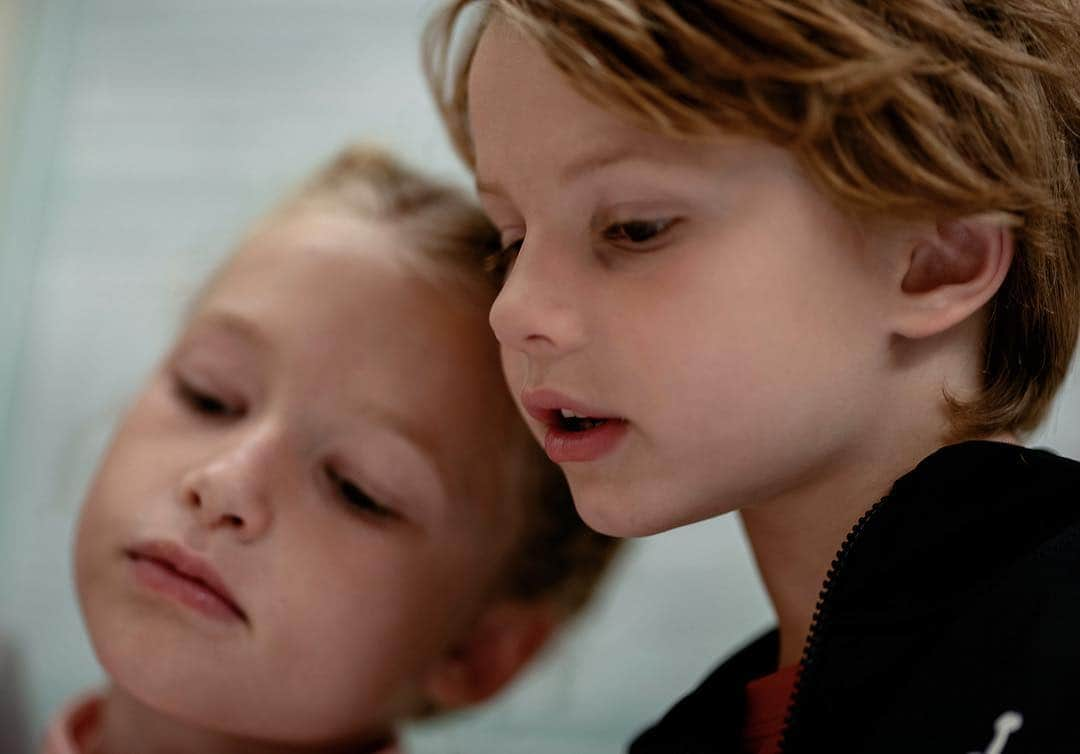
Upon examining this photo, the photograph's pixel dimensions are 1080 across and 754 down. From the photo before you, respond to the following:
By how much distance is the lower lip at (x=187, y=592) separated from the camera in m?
0.91

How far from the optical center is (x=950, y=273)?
2.38 feet

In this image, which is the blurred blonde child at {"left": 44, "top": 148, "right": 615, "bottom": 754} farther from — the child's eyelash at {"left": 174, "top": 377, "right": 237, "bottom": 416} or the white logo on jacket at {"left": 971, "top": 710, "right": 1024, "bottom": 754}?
the white logo on jacket at {"left": 971, "top": 710, "right": 1024, "bottom": 754}

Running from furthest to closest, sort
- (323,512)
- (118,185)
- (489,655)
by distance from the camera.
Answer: (118,185)
(489,655)
(323,512)

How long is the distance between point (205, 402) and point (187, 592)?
16 centimetres

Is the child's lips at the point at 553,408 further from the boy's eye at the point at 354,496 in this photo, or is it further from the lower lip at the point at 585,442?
the boy's eye at the point at 354,496

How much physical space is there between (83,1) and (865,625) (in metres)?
1.34

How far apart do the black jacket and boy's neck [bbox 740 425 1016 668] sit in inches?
1.6

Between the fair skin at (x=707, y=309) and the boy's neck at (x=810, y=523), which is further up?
the fair skin at (x=707, y=309)

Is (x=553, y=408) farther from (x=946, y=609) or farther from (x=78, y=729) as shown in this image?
(x=78, y=729)

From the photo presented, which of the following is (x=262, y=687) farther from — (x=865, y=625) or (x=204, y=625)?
(x=865, y=625)

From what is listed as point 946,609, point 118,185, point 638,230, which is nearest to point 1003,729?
point 946,609

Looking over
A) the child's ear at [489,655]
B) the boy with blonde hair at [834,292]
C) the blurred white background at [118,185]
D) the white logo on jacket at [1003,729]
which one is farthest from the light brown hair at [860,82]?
the blurred white background at [118,185]

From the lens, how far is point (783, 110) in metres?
0.66

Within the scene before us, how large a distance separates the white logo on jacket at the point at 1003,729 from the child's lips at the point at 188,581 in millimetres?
519
